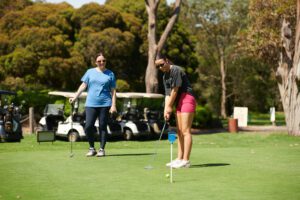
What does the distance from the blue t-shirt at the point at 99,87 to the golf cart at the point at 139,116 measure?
970 cm

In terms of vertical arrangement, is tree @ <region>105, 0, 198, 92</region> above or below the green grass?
above

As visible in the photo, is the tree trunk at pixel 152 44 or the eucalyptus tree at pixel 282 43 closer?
the eucalyptus tree at pixel 282 43

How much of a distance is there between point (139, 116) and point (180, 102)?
13.0 metres

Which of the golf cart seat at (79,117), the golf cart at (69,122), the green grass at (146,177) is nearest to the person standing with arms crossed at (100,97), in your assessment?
the green grass at (146,177)

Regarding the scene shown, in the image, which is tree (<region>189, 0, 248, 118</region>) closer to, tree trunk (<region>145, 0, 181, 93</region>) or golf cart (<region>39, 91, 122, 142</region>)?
tree trunk (<region>145, 0, 181, 93</region>)

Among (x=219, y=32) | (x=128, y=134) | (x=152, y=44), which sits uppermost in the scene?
(x=219, y=32)

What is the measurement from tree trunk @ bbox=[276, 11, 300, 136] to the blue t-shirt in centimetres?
1147

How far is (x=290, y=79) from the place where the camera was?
23.0 m

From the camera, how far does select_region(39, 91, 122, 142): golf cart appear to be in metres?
20.4

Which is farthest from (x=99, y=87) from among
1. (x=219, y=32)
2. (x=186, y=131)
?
(x=219, y=32)

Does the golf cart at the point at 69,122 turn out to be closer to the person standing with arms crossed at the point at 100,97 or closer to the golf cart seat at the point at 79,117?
the golf cart seat at the point at 79,117

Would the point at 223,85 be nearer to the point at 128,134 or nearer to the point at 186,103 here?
the point at 128,134

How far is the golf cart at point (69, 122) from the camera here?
20422 mm

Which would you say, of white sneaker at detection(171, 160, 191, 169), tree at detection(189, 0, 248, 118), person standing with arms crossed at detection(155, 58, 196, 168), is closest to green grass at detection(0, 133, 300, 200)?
white sneaker at detection(171, 160, 191, 169)
